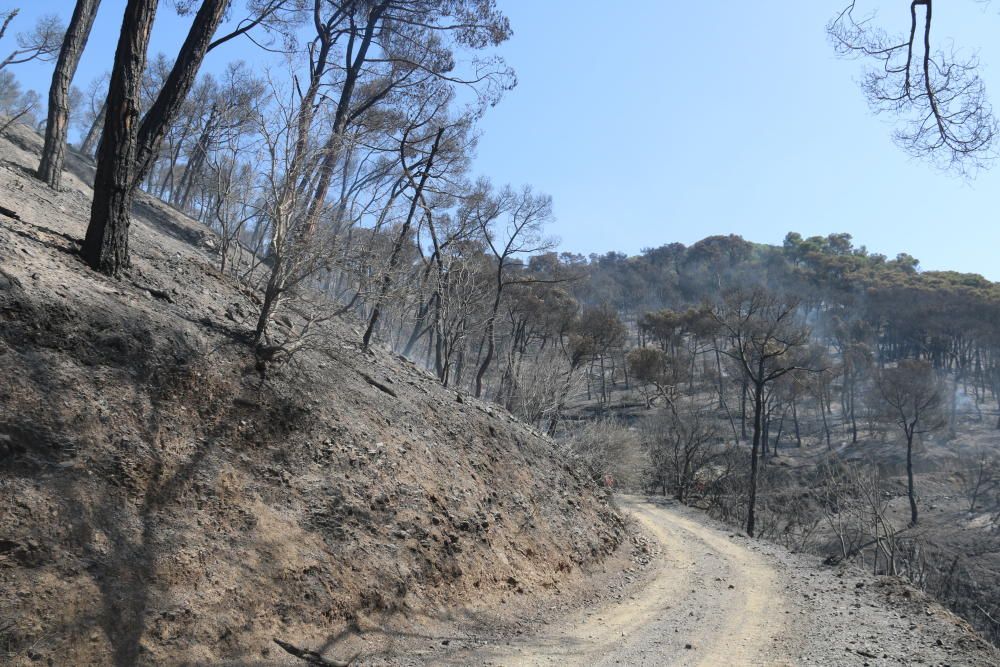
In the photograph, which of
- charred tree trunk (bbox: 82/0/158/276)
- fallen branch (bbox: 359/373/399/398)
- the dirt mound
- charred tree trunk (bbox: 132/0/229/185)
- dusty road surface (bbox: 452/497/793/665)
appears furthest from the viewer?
fallen branch (bbox: 359/373/399/398)

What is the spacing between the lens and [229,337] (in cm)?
771

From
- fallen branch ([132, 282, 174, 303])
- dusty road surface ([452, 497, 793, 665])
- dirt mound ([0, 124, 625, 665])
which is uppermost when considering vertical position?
fallen branch ([132, 282, 174, 303])

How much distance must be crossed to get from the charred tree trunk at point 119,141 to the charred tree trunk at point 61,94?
4.14 metres

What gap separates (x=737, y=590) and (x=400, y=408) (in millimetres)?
6367

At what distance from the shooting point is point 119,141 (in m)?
7.23

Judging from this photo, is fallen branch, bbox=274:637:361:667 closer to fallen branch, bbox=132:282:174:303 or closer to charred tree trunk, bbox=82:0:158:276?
fallen branch, bbox=132:282:174:303

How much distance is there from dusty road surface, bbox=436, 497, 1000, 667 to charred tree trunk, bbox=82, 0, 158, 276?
544 centimetres

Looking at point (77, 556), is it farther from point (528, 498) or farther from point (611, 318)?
point (611, 318)

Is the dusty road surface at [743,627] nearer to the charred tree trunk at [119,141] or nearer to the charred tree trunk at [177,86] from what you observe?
the charred tree trunk at [119,141]

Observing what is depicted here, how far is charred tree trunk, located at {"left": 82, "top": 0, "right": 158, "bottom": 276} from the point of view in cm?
721

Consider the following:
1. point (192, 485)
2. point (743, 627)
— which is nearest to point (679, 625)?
point (743, 627)

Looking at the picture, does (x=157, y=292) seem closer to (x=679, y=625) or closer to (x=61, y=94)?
(x=61, y=94)

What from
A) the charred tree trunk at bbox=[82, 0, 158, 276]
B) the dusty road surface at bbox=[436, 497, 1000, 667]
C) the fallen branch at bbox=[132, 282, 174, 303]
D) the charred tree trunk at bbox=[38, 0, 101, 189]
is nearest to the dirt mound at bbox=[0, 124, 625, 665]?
the fallen branch at bbox=[132, 282, 174, 303]

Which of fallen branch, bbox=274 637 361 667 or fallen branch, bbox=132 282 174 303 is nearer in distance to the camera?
fallen branch, bbox=274 637 361 667
